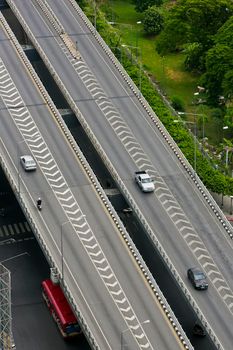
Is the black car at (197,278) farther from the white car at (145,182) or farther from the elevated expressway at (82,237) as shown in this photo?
the white car at (145,182)

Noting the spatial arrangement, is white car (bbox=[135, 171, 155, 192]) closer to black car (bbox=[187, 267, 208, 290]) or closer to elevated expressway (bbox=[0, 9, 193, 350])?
elevated expressway (bbox=[0, 9, 193, 350])

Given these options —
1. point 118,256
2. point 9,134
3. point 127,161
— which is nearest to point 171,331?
point 118,256

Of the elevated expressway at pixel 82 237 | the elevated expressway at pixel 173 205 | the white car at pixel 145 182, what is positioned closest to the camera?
the elevated expressway at pixel 82 237

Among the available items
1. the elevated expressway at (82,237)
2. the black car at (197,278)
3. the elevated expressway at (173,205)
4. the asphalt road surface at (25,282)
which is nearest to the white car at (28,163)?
the elevated expressway at (82,237)

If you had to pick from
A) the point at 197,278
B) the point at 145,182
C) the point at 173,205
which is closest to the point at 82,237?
the point at 173,205

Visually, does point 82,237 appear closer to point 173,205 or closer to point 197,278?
point 173,205

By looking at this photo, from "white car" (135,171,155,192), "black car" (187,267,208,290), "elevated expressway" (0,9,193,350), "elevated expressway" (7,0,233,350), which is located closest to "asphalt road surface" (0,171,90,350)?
"elevated expressway" (0,9,193,350)

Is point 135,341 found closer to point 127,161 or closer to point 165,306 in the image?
point 165,306
